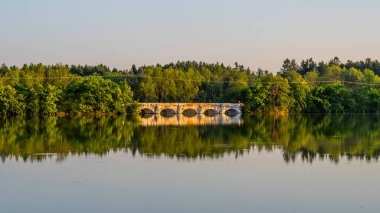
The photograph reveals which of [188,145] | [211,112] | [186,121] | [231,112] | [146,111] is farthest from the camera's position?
[211,112]

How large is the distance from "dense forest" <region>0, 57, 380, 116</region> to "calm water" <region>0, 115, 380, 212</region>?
31.9 m

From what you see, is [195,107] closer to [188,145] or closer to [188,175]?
[188,145]

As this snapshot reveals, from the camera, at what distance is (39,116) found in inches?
2317

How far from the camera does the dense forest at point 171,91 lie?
60562 mm

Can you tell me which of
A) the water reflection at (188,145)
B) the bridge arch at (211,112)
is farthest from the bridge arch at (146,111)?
the water reflection at (188,145)

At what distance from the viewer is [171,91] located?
87188mm

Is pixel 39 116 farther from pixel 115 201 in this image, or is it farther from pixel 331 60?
pixel 331 60

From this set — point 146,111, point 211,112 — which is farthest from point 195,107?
point 146,111

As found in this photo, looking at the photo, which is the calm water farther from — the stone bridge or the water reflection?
the stone bridge

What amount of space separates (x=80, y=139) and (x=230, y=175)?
13.8 meters

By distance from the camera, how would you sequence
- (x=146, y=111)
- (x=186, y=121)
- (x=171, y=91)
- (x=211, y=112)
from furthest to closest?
(x=171, y=91)
(x=211, y=112)
(x=146, y=111)
(x=186, y=121)

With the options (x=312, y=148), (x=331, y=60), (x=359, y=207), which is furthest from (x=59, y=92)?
(x=331, y=60)

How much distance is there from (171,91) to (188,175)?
6929 centimetres

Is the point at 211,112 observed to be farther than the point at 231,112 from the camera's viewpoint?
Yes
